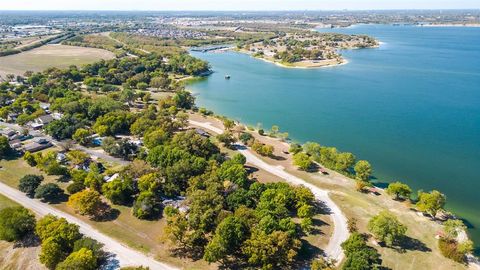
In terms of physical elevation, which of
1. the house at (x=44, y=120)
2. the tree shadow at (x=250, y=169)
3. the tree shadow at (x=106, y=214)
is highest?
the house at (x=44, y=120)

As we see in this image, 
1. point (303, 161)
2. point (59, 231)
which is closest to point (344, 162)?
point (303, 161)

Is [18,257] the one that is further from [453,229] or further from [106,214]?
[453,229]

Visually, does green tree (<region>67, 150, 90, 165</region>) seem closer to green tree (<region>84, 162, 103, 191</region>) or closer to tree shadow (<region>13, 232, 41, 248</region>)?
green tree (<region>84, 162, 103, 191</region>)

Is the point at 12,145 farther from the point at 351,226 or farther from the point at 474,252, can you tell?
the point at 474,252

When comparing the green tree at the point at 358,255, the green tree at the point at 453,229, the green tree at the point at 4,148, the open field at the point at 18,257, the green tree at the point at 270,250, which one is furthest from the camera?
the green tree at the point at 4,148

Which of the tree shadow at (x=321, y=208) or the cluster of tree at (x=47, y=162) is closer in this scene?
the tree shadow at (x=321, y=208)

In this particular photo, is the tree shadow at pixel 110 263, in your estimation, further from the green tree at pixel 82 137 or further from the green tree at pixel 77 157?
the green tree at pixel 82 137

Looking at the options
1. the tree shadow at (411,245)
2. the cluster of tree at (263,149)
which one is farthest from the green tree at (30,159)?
the tree shadow at (411,245)
